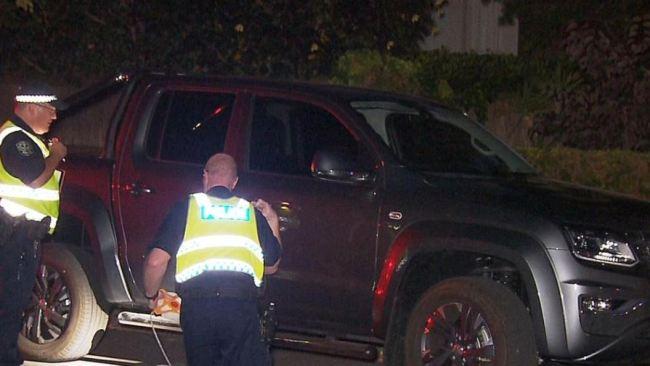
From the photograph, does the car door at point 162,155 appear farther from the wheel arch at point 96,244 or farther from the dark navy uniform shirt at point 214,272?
the dark navy uniform shirt at point 214,272

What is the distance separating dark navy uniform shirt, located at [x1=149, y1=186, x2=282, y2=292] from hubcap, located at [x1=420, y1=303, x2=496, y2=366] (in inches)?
56.3

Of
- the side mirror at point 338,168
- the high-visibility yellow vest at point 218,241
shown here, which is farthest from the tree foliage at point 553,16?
the high-visibility yellow vest at point 218,241

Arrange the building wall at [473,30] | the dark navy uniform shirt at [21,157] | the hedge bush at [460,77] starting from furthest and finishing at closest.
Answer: the building wall at [473,30]
the hedge bush at [460,77]
the dark navy uniform shirt at [21,157]

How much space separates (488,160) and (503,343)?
1556 mm

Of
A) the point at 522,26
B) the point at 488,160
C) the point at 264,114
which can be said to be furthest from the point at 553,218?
the point at 522,26

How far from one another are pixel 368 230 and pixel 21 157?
2.04 meters

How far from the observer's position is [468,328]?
24.1ft

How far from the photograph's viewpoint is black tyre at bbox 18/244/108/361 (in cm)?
848

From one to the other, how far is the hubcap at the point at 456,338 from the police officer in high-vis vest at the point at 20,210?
7.64 feet

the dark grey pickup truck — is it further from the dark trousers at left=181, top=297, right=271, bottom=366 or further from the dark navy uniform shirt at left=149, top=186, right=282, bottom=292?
the dark trousers at left=181, top=297, right=271, bottom=366

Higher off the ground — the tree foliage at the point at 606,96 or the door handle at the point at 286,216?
the tree foliage at the point at 606,96

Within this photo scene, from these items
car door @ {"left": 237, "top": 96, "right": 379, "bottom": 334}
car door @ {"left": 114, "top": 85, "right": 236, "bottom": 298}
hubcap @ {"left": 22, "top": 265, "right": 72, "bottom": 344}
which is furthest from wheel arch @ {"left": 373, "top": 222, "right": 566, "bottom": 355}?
hubcap @ {"left": 22, "top": 265, "right": 72, "bottom": 344}

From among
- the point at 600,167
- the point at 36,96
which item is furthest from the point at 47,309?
A: the point at 600,167

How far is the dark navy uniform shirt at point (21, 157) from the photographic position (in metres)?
7.67
